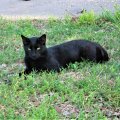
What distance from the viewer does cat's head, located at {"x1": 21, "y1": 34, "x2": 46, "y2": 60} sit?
6.58m

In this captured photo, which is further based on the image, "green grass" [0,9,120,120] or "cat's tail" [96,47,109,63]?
"cat's tail" [96,47,109,63]

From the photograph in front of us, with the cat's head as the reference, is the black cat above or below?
below

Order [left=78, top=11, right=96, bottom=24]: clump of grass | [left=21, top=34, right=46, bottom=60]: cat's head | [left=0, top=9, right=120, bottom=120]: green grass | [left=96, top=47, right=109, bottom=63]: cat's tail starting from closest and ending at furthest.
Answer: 1. [left=0, top=9, right=120, bottom=120]: green grass
2. [left=21, top=34, right=46, bottom=60]: cat's head
3. [left=96, top=47, right=109, bottom=63]: cat's tail
4. [left=78, top=11, right=96, bottom=24]: clump of grass

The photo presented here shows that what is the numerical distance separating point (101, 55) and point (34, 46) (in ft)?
3.81

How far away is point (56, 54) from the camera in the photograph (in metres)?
6.95

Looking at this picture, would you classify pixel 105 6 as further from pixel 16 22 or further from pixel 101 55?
pixel 101 55

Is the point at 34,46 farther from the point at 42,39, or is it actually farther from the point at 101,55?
the point at 101,55

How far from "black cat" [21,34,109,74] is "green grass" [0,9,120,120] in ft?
0.51

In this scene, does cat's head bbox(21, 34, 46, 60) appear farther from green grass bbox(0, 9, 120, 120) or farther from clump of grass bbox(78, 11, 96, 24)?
clump of grass bbox(78, 11, 96, 24)

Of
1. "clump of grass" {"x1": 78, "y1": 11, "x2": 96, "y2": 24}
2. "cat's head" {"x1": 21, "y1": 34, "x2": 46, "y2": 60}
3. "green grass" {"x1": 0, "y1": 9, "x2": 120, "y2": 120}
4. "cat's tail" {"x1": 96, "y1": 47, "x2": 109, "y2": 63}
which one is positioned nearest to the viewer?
"green grass" {"x1": 0, "y1": 9, "x2": 120, "y2": 120}

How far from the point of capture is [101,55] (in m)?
7.14

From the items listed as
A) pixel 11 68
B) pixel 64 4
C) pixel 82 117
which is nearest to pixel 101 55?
pixel 11 68

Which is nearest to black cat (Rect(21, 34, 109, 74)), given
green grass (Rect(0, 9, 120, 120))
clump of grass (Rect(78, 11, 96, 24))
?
green grass (Rect(0, 9, 120, 120))

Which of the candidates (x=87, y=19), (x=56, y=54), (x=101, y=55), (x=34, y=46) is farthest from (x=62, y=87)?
(x=87, y=19)
